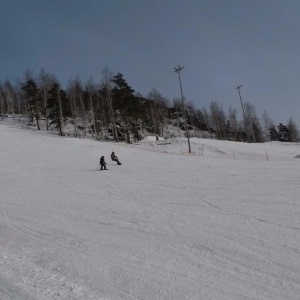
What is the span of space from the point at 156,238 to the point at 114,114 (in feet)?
204

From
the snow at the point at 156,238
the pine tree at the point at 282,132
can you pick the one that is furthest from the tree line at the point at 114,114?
the snow at the point at 156,238

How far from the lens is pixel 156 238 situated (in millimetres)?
8648

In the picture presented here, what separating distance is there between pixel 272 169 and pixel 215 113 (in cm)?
7280

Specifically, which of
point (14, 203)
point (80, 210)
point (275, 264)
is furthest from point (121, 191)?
point (275, 264)

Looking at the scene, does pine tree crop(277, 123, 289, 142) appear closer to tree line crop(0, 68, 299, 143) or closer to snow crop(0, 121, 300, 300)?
tree line crop(0, 68, 299, 143)

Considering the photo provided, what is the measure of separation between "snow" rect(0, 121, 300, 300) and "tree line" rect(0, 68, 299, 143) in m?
27.7

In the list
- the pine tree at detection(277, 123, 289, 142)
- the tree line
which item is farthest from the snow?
the pine tree at detection(277, 123, 289, 142)

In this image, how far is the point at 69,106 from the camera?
67750 millimetres

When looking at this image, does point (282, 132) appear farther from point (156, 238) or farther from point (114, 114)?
point (156, 238)

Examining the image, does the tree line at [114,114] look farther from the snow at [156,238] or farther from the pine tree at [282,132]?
the snow at [156,238]

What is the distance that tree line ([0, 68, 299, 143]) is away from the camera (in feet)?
183

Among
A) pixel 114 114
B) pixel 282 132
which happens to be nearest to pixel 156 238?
pixel 114 114

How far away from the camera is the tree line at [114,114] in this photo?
55906 mm

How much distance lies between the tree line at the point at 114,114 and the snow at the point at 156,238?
2771 cm
